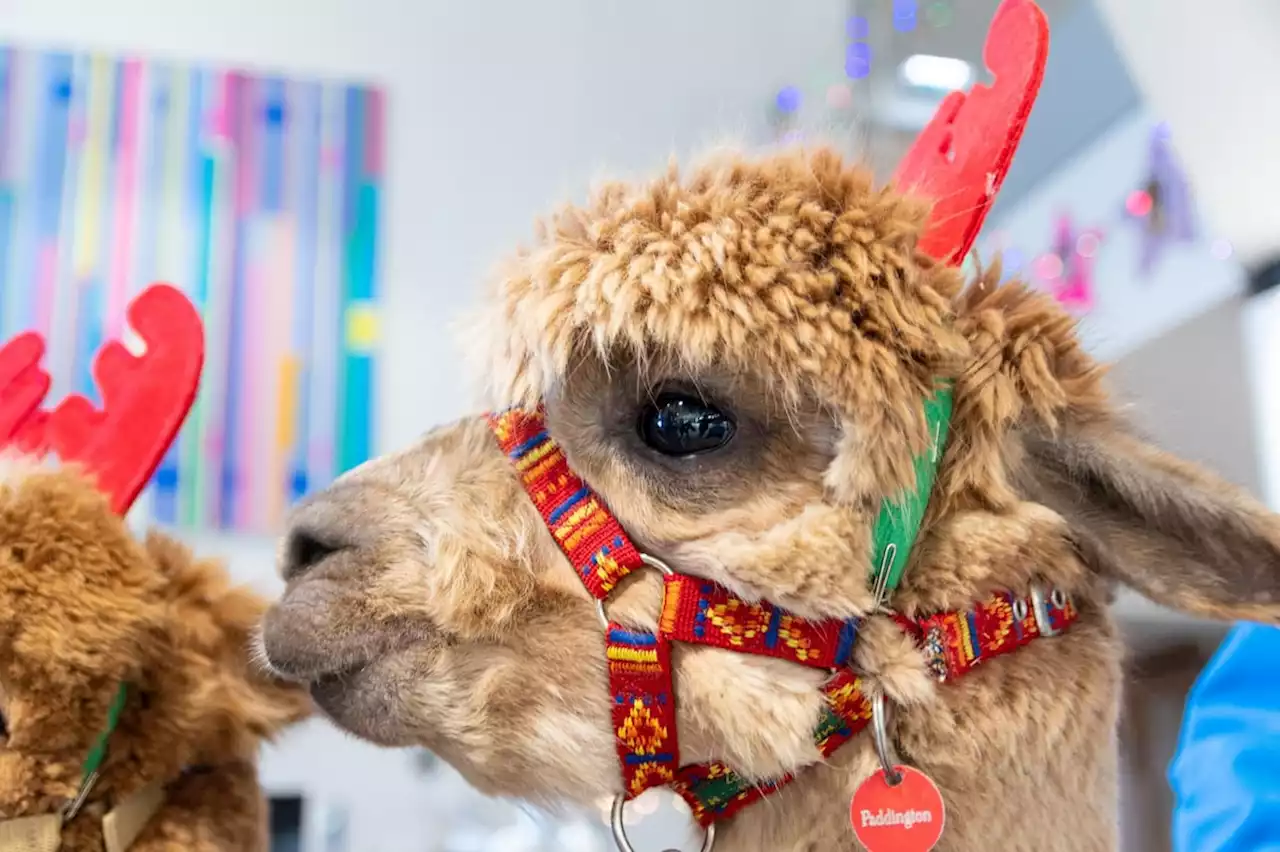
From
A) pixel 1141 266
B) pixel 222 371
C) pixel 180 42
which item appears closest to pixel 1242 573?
pixel 1141 266

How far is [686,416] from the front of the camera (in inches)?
29.7

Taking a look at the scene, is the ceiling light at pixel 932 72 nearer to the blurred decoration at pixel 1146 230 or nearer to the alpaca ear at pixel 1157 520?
the blurred decoration at pixel 1146 230

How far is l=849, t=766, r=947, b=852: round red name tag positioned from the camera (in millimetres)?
694

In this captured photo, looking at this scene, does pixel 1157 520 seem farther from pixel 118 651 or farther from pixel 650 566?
pixel 118 651

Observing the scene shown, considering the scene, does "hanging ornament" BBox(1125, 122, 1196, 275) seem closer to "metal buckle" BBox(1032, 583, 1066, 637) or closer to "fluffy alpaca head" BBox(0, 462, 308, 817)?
"metal buckle" BBox(1032, 583, 1066, 637)

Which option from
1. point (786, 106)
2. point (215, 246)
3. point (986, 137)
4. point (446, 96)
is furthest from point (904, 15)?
point (986, 137)

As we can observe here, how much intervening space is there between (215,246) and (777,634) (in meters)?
2.15

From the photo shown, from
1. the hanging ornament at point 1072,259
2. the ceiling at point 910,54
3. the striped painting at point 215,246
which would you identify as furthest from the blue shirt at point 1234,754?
the ceiling at point 910,54

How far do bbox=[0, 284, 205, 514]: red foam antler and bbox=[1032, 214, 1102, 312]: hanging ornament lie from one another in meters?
2.16

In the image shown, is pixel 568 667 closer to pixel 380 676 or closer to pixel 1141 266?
pixel 380 676

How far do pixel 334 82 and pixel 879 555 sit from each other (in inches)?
91.4

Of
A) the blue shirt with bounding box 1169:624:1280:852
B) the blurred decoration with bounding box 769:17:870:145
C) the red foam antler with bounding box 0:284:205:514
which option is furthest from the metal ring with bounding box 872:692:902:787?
the blurred decoration with bounding box 769:17:870:145

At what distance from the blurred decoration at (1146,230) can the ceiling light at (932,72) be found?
53cm

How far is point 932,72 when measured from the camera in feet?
9.66
